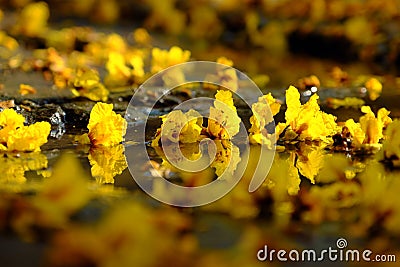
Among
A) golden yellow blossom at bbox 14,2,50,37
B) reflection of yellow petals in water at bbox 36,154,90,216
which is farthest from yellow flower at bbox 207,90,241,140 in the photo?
golden yellow blossom at bbox 14,2,50,37

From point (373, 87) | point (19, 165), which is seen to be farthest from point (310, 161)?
point (373, 87)

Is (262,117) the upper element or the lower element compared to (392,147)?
upper

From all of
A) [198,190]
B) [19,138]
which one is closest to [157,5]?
[19,138]

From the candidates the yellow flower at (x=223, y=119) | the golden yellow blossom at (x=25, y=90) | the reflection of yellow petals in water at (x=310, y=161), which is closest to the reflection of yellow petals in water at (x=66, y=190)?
the reflection of yellow petals in water at (x=310, y=161)

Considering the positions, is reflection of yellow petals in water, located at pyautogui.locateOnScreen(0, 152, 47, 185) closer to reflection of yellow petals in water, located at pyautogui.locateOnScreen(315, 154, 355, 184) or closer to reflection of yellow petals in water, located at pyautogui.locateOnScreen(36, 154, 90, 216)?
reflection of yellow petals in water, located at pyautogui.locateOnScreen(36, 154, 90, 216)

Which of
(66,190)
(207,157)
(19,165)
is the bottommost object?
(66,190)

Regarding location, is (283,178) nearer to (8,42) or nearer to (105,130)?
(105,130)
